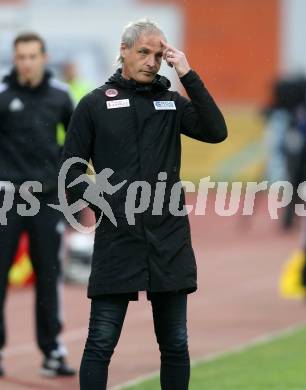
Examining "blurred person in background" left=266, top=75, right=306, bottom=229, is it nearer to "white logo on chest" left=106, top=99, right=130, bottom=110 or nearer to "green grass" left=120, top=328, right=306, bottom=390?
"green grass" left=120, top=328, right=306, bottom=390

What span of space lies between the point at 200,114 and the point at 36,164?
252 centimetres

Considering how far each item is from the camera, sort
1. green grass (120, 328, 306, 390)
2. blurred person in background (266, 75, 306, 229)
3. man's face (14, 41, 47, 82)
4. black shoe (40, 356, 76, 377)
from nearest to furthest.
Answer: green grass (120, 328, 306, 390)
man's face (14, 41, 47, 82)
black shoe (40, 356, 76, 377)
blurred person in background (266, 75, 306, 229)

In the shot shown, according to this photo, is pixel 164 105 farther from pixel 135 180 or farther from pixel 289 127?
pixel 289 127

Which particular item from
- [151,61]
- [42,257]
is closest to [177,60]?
[151,61]

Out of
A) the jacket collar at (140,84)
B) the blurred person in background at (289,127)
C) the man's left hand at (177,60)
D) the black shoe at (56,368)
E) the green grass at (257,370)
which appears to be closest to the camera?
the man's left hand at (177,60)

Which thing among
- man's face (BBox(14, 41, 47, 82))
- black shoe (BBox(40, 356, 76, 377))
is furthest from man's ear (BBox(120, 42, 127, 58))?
black shoe (BBox(40, 356, 76, 377))

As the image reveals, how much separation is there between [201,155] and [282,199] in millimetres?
7835

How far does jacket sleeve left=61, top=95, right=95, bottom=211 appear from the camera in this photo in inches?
256

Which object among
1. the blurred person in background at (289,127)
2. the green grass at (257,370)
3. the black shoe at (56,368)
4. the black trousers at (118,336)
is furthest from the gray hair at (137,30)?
the blurred person in background at (289,127)

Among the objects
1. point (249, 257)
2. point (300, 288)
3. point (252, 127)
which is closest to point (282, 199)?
point (249, 257)

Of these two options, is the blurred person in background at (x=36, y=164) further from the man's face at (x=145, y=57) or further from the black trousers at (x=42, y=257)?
the man's face at (x=145, y=57)

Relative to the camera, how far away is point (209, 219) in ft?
77.7

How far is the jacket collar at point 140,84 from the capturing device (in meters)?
6.49

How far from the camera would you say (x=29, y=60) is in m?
8.74
